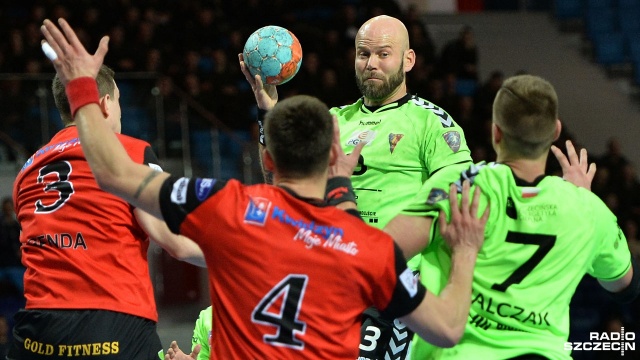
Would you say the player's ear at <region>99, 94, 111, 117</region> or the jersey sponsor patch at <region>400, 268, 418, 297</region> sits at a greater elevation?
the player's ear at <region>99, 94, 111, 117</region>

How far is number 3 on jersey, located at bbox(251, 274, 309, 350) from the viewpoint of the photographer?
3.54 meters

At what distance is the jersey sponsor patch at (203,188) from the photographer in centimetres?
356

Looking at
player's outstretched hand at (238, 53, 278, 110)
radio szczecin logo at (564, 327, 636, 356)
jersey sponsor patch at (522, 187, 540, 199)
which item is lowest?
radio szczecin logo at (564, 327, 636, 356)

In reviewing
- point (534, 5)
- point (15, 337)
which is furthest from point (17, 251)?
point (534, 5)

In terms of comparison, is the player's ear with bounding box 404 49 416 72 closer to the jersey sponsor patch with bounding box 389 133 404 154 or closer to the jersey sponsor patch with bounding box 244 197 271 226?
the jersey sponsor patch with bounding box 389 133 404 154

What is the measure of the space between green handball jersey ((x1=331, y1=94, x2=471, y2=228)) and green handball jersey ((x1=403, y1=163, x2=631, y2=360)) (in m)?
1.92

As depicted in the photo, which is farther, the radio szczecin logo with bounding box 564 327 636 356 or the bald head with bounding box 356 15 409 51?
the radio szczecin logo with bounding box 564 327 636 356

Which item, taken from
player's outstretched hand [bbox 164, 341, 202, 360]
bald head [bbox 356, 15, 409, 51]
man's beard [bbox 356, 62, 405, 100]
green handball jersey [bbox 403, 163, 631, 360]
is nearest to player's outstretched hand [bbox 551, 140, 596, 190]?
green handball jersey [bbox 403, 163, 631, 360]

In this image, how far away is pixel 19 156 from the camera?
11.0 m

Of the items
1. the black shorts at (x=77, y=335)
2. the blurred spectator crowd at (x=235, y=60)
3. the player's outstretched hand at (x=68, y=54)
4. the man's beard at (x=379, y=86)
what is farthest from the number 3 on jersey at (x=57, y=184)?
the blurred spectator crowd at (x=235, y=60)

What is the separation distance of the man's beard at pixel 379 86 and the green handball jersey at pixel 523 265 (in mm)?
2262

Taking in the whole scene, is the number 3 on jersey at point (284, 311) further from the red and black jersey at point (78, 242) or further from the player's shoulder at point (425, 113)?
the player's shoulder at point (425, 113)

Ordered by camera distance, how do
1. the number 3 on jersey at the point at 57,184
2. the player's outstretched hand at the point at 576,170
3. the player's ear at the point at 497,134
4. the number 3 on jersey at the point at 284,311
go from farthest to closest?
the number 3 on jersey at the point at 57,184
the player's outstretched hand at the point at 576,170
the player's ear at the point at 497,134
the number 3 on jersey at the point at 284,311

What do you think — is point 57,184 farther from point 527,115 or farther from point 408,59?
point 408,59
